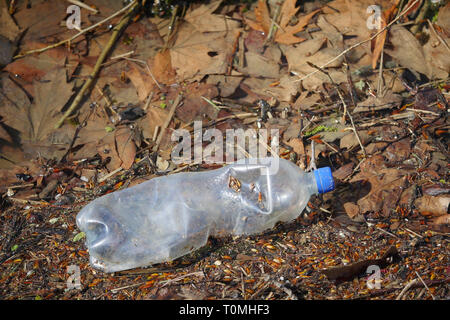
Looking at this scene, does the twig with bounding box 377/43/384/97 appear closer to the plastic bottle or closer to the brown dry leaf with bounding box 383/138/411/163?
the brown dry leaf with bounding box 383/138/411/163

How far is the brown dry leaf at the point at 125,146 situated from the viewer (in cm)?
308

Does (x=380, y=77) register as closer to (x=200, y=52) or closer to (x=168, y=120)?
(x=200, y=52)

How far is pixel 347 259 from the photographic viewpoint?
7.60 feet

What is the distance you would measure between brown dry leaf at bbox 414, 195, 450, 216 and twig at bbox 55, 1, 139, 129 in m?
3.10

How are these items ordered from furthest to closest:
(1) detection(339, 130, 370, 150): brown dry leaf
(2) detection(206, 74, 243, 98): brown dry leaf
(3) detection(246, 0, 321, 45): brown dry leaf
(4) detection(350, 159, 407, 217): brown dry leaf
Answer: (3) detection(246, 0, 321, 45): brown dry leaf → (2) detection(206, 74, 243, 98): brown dry leaf → (1) detection(339, 130, 370, 150): brown dry leaf → (4) detection(350, 159, 407, 217): brown dry leaf

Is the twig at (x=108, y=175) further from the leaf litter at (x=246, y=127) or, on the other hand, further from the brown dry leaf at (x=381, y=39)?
the brown dry leaf at (x=381, y=39)

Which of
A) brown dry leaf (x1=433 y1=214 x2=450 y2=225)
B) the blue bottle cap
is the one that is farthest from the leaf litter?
the blue bottle cap

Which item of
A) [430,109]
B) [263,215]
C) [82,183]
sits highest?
[430,109]

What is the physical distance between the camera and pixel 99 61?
3781mm

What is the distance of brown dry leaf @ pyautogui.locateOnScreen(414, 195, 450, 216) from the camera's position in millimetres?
2475

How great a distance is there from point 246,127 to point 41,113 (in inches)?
76.8

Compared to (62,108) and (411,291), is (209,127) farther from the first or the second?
(411,291)

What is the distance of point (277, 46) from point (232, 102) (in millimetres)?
827

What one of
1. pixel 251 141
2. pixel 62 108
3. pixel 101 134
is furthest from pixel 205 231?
pixel 62 108
